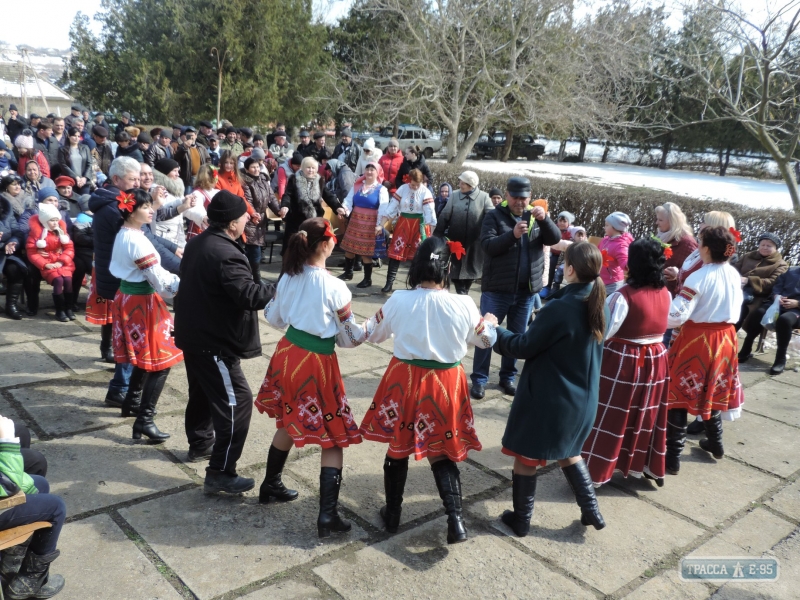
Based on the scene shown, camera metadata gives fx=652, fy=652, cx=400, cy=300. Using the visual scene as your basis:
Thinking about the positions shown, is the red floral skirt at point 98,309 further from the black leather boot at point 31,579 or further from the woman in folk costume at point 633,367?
the woman in folk costume at point 633,367

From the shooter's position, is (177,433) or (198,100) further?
(198,100)

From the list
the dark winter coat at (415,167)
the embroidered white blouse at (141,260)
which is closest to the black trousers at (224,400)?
the embroidered white blouse at (141,260)

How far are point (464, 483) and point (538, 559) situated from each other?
0.81 meters

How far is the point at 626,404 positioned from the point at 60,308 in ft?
18.6

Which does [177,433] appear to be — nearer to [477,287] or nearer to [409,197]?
[409,197]

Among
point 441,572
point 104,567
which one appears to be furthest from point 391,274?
point 104,567

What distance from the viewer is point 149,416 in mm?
4199

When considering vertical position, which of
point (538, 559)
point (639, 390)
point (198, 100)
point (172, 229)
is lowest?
point (538, 559)

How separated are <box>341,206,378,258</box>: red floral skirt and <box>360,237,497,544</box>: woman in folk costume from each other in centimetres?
520

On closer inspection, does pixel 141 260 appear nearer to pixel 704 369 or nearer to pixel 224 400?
pixel 224 400

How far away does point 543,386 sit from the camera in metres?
3.28

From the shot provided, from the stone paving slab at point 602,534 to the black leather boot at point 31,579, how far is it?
84.0 inches

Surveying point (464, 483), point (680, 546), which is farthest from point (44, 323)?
point (680, 546)

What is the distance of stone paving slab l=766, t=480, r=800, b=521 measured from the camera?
13.0ft
